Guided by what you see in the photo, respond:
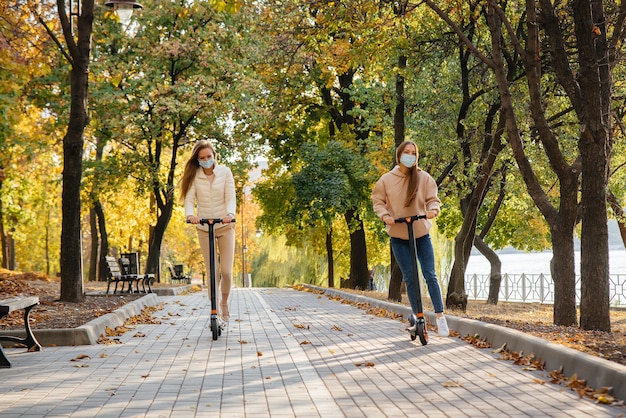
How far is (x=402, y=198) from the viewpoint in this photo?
980 cm

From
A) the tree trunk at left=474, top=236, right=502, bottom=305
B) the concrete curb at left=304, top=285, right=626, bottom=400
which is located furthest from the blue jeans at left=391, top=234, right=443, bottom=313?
the tree trunk at left=474, top=236, right=502, bottom=305

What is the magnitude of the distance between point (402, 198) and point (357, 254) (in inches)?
928

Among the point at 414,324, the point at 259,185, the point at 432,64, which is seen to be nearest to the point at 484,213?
the point at 259,185

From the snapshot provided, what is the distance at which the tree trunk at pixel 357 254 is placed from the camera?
107 ft

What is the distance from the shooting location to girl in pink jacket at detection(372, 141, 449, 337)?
973 centimetres

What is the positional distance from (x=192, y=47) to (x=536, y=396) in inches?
1017

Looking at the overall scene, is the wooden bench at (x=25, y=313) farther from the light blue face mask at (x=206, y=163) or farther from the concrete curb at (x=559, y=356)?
the concrete curb at (x=559, y=356)

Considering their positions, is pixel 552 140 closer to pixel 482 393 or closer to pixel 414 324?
pixel 414 324

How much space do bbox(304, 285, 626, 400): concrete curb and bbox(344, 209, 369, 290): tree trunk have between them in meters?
21.6

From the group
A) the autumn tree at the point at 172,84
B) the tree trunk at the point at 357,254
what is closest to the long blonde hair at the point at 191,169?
the autumn tree at the point at 172,84

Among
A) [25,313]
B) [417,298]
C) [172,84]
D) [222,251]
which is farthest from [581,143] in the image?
[172,84]

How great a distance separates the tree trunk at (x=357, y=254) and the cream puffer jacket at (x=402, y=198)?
73.6 ft

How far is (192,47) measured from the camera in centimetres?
3070

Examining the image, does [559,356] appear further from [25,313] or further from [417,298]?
[25,313]
